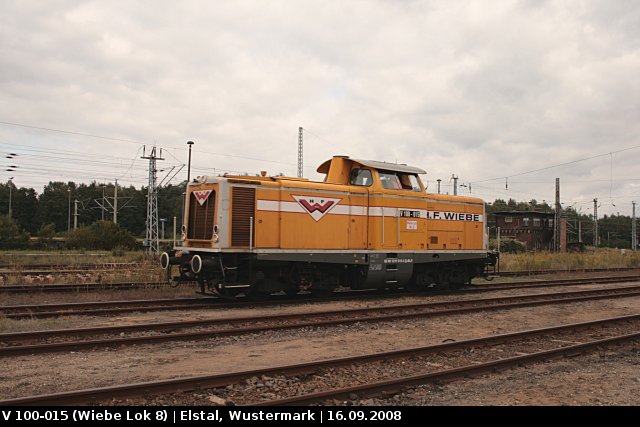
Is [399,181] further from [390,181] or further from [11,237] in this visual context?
[11,237]

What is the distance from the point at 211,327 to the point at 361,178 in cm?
637

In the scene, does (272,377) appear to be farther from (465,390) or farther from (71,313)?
(71,313)

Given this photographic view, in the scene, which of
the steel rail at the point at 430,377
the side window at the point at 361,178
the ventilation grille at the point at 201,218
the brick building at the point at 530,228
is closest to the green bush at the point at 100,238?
the ventilation grille at the point at 201,218

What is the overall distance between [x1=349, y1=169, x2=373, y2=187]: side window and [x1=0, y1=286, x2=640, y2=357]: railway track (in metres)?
3.71

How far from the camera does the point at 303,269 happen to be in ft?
39.9

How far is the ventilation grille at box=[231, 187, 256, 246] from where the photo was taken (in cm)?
1117

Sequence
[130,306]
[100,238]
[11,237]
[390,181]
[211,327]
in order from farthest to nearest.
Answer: [11,237], [100,238], [390,181], [130,306], [211,327]

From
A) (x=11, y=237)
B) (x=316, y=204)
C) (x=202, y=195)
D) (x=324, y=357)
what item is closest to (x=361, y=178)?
(x=316, y=204)

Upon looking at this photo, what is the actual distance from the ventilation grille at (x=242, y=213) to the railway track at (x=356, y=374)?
5.46 meters

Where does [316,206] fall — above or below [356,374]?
above

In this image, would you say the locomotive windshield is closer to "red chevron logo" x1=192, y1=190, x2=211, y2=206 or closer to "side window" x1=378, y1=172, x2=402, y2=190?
"side window" x1=378, y1=172, x2=402, y2=190

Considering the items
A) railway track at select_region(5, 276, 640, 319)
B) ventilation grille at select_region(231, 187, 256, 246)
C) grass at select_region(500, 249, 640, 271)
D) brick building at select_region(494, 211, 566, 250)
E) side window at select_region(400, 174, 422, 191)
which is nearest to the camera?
railway track at select_region(5, 276, 640, 319)

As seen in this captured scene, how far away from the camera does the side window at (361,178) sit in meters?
13.4

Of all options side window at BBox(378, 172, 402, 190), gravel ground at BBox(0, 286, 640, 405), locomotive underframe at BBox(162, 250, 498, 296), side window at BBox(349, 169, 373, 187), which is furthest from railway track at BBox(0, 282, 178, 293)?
side window at BBox(378, 172, 402, 190)
